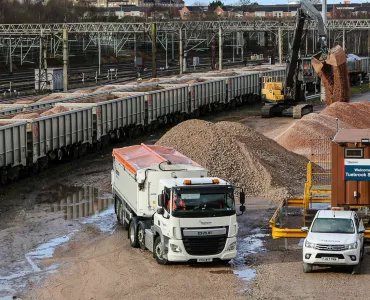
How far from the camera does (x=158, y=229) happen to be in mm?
24328

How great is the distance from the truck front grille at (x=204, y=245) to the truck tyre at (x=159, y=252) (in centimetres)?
80

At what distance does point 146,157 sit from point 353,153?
624 centimetres

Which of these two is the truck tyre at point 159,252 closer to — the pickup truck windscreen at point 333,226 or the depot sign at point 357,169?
the pickup truck windscreen at point 333,226

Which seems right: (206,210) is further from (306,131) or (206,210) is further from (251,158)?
(306,131)

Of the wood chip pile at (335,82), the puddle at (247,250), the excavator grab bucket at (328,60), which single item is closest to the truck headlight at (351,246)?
the puddle at (247,250)

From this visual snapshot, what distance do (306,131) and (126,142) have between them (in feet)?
35.5

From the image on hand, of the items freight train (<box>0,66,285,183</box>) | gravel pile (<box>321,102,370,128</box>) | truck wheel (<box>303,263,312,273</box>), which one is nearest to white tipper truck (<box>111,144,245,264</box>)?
truck wheel (<box>303,263,312,273</box>)

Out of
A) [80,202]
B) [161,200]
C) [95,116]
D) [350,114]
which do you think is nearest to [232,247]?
[161,200]

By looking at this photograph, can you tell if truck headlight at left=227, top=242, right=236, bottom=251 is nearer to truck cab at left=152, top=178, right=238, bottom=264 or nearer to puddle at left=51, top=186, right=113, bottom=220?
truck cab at left=152, top=178, right=238, bottom=264

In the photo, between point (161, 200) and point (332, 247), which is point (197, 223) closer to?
point (161, 200)

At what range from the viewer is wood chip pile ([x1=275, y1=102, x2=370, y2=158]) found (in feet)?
151

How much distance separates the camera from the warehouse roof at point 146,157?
26.9 m

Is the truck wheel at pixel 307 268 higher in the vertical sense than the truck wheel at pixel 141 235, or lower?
lower

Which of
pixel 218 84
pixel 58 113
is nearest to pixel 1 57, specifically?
pixel 218 84
